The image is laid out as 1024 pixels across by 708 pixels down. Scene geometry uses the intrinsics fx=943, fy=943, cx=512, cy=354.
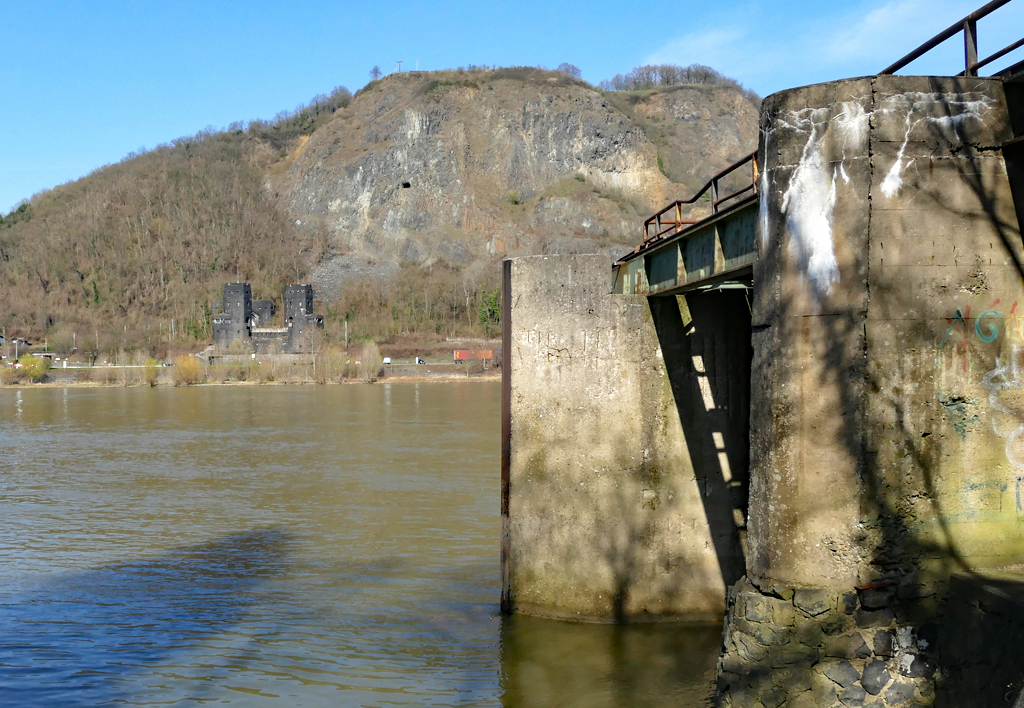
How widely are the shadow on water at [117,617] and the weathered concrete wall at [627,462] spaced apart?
4.90m

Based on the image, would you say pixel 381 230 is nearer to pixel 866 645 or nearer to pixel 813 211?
pixel 813 211

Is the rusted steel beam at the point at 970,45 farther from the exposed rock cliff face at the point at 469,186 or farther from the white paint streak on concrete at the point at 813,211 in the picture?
the exposed rock cliff face at the point at 469,186

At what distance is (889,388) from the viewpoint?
8273mm

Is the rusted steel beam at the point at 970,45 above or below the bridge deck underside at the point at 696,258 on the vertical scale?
above

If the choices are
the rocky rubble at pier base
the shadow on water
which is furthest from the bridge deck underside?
the shadow on water

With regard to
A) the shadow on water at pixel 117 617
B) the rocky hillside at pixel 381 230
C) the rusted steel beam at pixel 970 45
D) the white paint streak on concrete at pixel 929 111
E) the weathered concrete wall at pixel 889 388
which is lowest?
the shadow on water at pixel 117 617

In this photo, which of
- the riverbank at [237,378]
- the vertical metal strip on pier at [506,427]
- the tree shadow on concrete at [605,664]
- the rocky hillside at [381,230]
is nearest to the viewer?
the tree shadow on concrete at [605,664]

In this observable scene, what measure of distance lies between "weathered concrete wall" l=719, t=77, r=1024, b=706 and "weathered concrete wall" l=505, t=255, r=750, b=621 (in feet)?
12.0

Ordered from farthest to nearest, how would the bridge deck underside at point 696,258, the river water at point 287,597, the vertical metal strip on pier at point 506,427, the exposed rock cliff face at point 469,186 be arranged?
1. the exposed rock cliff face at point 469,186
2. the vertical metal strip on pier at point 506,427
3. the river water at point 287,597
4. the bridge deck underside at point 696,258

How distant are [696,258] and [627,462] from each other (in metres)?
2.82

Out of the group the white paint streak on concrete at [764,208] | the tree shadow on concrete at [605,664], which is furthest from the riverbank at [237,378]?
the white paint streak on concrete at [764,208]

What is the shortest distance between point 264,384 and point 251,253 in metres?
93.1

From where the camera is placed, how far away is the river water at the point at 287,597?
433 inches

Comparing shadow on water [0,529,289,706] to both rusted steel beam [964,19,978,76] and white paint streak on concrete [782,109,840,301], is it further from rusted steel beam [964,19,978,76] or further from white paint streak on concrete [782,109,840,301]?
rusted steel beam [964,19,978,76]
